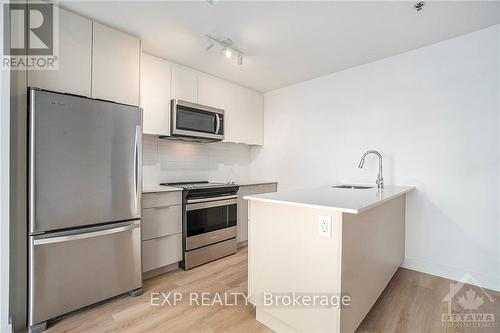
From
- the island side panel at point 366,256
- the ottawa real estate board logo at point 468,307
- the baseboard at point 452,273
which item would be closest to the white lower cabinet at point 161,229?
the island side panel at point 366,256

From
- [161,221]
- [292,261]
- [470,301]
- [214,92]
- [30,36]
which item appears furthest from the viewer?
[214,92]

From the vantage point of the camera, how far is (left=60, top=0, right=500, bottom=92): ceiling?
1.93 m

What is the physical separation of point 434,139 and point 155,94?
9.90 feet

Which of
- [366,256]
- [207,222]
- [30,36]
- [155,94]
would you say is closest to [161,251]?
[207,222]

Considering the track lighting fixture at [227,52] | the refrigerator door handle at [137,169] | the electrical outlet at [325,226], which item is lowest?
the electrical outlet at [325,226]

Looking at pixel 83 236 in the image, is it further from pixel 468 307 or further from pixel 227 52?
pixel 468 307

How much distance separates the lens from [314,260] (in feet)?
4.83

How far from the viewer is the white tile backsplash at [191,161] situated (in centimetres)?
306

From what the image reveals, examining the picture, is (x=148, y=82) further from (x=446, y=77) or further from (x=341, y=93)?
(x=446, y=77)

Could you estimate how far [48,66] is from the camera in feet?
5.95

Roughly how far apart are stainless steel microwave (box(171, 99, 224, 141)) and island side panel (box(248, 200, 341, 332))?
5.05 ft

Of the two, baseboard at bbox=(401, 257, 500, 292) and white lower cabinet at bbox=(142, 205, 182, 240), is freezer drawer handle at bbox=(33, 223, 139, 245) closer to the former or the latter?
white lower cabinet at bbox=(142, 205, 182, 240)

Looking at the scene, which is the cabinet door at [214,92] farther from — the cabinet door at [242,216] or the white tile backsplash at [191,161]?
the cabinet door at [242,216]

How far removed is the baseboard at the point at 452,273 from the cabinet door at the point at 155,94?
3.11m
